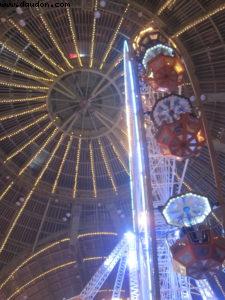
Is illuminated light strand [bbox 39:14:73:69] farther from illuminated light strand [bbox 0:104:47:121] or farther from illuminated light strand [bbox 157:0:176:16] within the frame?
illuminated light strand [bbox 157:0:176:16]

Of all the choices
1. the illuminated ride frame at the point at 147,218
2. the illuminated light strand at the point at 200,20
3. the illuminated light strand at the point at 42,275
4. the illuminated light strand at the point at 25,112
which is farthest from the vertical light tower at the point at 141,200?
the illuminated light strand at the point at 42,275

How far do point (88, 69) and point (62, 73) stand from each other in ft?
3.97

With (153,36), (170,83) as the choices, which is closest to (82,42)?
(153,36)

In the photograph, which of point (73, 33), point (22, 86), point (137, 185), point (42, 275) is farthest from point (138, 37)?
point (42, 275)

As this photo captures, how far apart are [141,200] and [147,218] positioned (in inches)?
111

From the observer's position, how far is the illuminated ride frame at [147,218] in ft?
35.9

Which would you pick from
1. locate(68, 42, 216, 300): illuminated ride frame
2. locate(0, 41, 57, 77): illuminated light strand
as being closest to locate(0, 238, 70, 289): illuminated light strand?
locate(68, 42, 216, 300): illuminated ride frame

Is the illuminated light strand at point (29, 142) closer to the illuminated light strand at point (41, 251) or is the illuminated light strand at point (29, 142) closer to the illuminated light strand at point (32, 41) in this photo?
the illuminated light strand at point (32, 41)

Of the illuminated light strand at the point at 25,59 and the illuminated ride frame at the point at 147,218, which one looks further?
the illuminated light strand at the point at 25,59

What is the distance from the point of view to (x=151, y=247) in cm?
1009

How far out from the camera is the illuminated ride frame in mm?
10945

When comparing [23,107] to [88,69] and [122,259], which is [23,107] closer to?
[88,69]

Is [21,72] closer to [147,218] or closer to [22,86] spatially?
[22,86]

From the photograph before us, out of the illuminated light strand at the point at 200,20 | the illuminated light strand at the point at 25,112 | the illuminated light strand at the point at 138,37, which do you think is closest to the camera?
the illuminated light strand at the point at 138,37
